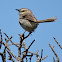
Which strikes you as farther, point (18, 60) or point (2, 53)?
point (18, 60)

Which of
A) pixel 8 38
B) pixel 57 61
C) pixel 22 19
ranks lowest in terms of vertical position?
pixel 57 61

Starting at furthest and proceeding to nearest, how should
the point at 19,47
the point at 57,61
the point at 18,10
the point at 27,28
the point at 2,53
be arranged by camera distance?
the point at 18,10, the point at 27,28, the point at 19,47, the point at 57,61, the point at 2,53

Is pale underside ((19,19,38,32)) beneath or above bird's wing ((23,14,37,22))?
beneath

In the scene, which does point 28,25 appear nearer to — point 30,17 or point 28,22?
point 28,22

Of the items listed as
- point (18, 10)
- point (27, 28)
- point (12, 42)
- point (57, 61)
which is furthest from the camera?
point (18, 10)

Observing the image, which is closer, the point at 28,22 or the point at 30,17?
the point at 28,22

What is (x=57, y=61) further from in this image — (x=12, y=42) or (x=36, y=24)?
(x=36, y=24)

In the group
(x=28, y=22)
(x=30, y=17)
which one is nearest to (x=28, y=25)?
(x=28, y=22)

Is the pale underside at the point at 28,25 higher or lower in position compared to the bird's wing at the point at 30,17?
lower

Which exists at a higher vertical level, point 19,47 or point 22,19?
point 22,19

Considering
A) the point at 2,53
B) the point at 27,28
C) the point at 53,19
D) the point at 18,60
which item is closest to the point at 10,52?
the point at 18,60

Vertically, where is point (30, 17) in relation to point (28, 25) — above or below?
above

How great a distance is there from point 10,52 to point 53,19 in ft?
4.61

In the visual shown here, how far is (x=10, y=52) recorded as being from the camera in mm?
3629
